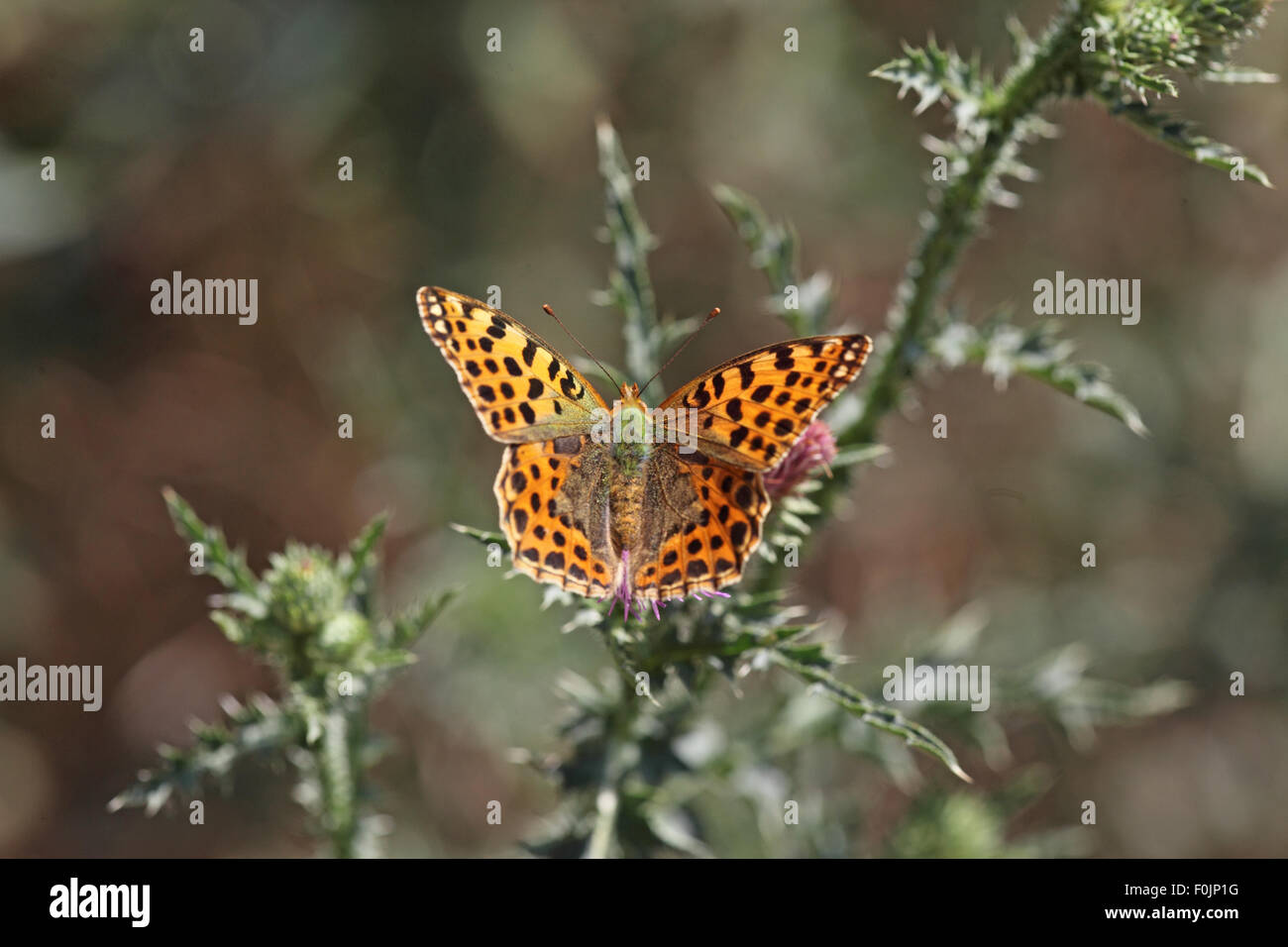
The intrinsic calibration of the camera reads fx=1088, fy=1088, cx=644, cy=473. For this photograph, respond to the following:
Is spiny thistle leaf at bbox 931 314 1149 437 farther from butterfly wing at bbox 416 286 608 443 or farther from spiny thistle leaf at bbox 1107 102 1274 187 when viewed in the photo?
butterfly wing at bbox 416 286 608 443

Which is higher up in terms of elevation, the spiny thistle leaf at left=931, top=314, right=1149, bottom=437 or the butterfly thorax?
the spiny thistle leaf at left=931, top=314, right=1149, bottom=437

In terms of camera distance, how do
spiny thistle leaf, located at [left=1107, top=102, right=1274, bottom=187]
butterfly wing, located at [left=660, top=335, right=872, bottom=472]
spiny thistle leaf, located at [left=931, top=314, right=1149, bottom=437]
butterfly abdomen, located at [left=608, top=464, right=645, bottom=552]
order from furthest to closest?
spiny thistle leaf, located at [left=931, top=314, right=1149, bottom=437] < butterfly abdomen, located at [left=608, top=464, right=645, bottom=552] < butterfly wing, located at [left=660, top=335, right=872, bottom=472] < spiny thistle leaf, located at [left=1107, top=102, right=1274, bottom=187]

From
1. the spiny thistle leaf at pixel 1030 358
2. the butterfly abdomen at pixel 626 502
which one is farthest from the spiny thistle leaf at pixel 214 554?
the spiny thistle leaf at pixel 1030 358

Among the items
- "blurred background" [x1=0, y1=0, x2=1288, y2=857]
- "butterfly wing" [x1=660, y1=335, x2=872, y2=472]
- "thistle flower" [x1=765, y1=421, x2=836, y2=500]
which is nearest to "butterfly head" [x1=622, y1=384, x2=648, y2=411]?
"butterfly wing" [x1=660, y1=335, x2=872, y2=472]

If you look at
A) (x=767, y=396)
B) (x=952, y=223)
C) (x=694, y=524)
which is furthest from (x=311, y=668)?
(x=952, y=223)

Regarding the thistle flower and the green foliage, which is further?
the thistle flower
